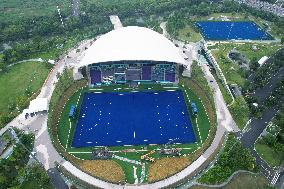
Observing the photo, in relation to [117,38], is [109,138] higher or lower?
lower

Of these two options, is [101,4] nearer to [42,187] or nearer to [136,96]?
[136,96]

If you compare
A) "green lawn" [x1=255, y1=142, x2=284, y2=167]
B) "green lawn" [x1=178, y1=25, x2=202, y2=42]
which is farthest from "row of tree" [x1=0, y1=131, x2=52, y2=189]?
"green lawn" [x1=178, y1=25, x2=202, y2=42]

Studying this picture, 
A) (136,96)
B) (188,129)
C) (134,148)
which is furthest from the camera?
(136,96)

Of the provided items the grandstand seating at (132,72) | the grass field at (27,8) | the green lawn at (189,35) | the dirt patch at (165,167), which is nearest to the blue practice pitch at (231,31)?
the green lawn at (189,35)

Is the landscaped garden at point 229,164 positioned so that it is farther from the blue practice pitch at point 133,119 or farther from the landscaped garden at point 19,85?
the landscaped garden at point 19,85

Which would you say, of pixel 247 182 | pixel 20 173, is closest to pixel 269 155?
pixel 247 182

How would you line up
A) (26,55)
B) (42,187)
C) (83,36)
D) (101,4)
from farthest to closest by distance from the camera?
1. (101,4)
2. (83,36)
3. (26,55)
4. (42,187)

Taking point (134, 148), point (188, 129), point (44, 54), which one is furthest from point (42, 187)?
point (44, 54)
